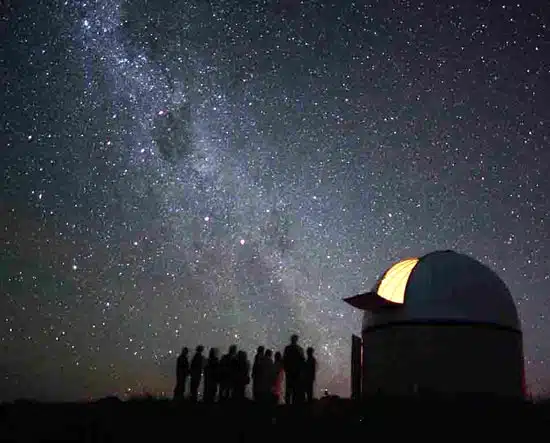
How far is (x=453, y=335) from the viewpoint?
13.4 meters

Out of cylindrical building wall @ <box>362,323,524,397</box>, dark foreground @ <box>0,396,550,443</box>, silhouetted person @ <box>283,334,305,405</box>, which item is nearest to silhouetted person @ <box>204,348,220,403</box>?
dark foreground @ <box>0,396,550,443</box>

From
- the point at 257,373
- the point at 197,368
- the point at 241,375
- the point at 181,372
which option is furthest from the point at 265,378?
the point at 181,372

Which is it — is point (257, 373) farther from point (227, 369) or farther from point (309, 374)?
point (309, 374)

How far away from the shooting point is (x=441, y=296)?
13992 millimetres

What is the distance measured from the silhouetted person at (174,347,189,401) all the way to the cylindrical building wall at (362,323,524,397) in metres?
5.09

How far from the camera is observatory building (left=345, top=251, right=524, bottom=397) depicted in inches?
527

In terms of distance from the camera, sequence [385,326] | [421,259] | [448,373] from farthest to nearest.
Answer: [421,259]
[385,326]
[448,373]

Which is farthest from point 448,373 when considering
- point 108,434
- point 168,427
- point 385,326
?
point 108,434

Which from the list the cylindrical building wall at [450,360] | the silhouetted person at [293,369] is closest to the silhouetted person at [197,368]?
the silhouetted person at [293,369]

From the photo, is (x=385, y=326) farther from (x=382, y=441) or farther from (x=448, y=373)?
(x=382, y=441)

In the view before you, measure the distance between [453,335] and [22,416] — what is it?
391 inches

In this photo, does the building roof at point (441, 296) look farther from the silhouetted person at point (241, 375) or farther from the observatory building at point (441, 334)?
the silhouetted person at point (241, 375)

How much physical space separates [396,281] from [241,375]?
5534mm

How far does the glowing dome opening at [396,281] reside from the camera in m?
14.6
